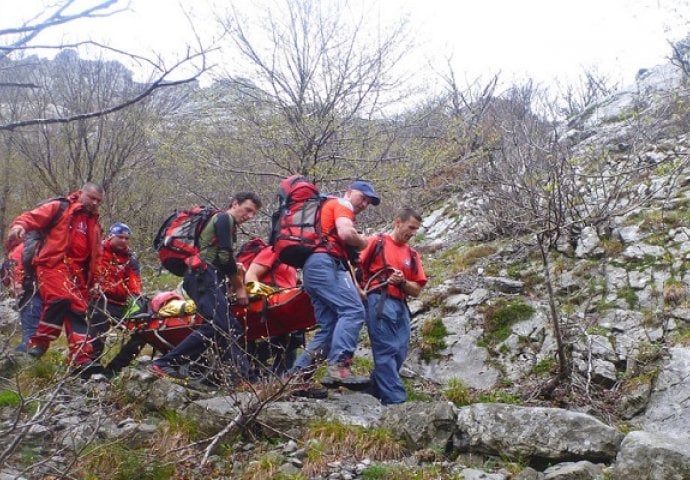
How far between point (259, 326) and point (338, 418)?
1.38m

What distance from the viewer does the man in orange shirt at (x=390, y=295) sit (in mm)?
5410

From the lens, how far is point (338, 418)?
4.62 metres

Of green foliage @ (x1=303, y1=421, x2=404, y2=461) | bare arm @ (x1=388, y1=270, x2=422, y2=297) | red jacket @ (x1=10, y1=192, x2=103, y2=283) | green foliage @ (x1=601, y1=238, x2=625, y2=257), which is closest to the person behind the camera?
green foliage @ (x1=303, y1=421, x2=404, y2=461)

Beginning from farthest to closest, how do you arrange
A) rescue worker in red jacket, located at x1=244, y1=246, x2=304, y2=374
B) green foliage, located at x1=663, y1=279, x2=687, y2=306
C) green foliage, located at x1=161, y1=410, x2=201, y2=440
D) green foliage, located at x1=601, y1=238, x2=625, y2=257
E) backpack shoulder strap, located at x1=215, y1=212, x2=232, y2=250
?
green foliage, located at x1=601, y1=238, x2=625, y2=257
green foliage, located at x1=663, y1=279, x2=687, y2=306
rescue worker in red jacket, located at x1=244, y1=246, x2=304, y2=374
backpack shoulder strap, located at x1=215, y1=212, x2=232, y2=250
green foliage, located at x1=161, y1=410, x2=201, y2=440

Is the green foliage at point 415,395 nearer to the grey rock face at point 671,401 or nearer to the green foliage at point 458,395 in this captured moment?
the green foliage at point 458,395

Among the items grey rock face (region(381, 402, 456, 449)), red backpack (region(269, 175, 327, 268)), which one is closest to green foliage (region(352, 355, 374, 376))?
red backpack (region(269, 175, 327, 268))

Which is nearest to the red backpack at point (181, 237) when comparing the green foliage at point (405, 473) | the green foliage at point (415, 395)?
the green foliage at point (415, 395)

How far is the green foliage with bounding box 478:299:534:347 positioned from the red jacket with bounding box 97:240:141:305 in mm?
3881

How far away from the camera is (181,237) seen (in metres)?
5.60

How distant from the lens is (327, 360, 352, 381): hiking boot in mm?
5105

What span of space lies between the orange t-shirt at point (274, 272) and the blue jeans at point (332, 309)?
0.74 m

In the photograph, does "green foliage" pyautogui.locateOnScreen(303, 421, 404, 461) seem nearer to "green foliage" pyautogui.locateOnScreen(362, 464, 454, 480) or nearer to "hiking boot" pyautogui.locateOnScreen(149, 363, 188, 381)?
"green foliage" pyautogui.locateOnScreen(362, 464, 454, 480)

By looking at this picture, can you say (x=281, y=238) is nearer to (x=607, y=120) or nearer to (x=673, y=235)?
(x=673, y=235)

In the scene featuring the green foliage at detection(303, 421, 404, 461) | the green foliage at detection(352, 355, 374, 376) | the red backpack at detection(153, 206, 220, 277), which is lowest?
the green foliage at detection(352, 355, 374, 376)
